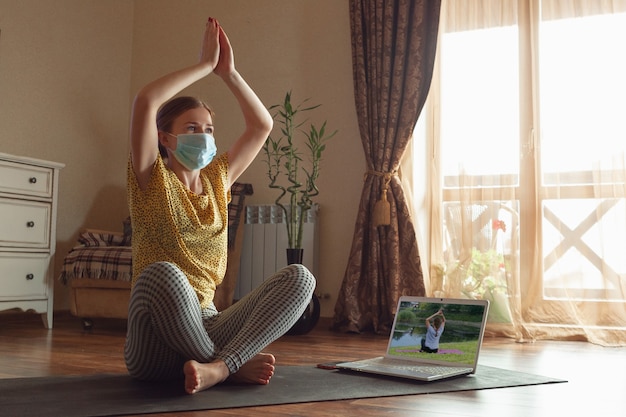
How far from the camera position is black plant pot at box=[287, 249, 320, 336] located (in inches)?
141

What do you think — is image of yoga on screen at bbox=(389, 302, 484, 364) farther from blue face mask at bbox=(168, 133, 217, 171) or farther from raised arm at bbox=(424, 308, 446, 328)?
blue face mask at bbox=(168, 133, 217, 171)

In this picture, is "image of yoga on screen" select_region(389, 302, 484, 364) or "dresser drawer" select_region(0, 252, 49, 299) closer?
"image of yoga on screen" select_region(389, 302, 484, 364)

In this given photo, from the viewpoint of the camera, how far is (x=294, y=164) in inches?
167

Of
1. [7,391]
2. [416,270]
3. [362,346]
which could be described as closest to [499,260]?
[416,270]

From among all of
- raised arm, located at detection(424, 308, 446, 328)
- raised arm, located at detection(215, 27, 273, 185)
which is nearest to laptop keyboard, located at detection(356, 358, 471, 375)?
raised arm, located at detection(424, 308, 446, 328)

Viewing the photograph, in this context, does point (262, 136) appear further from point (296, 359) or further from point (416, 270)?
point (416, 270)

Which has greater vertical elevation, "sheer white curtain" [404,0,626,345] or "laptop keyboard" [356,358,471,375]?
"sheer white curtain" [404,0,626,345]

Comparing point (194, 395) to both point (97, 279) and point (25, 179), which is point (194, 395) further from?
point (25, 179)

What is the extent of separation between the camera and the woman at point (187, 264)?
5.31 feet

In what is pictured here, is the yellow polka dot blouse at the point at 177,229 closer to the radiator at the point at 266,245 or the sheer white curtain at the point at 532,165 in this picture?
the sheer white curtain at the point at 532,165

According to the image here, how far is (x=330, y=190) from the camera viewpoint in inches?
165

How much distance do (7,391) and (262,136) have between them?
92cm

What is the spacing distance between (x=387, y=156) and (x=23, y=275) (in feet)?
6.60

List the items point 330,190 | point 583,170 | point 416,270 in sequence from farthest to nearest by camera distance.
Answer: point 330,190, point 416,270, point 583,170
